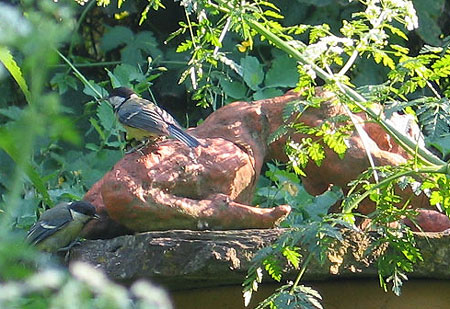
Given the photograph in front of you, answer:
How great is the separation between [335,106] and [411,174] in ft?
1.25

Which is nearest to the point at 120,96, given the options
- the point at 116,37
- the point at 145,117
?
the point at 145,117

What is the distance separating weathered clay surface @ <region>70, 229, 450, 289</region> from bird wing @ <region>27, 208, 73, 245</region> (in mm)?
351

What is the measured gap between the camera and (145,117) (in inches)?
115

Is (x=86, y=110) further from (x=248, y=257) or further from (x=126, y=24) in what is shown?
(x=248, y=257)

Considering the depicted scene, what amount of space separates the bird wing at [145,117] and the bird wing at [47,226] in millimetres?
379

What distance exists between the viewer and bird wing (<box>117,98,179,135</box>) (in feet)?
9.25

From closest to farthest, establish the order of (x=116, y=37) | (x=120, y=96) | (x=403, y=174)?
(x=403, y=174) < (x=120, y=96) < (x=116, y=37)

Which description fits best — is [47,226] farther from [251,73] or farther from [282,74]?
Answer: [282,74]

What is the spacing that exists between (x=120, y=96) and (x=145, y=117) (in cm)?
39

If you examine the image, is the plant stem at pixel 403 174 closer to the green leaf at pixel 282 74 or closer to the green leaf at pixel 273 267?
the green leaf at pixel 273 267

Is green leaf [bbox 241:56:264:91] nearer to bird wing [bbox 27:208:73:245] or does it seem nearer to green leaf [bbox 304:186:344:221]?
green leaf [bbox 304:186:344:221]

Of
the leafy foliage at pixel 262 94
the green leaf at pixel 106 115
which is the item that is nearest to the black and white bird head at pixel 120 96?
the leafy foliage at pixel 262 94

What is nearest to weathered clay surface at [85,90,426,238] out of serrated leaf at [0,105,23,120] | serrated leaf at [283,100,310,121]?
serrated leaf at [283,100,310,121]

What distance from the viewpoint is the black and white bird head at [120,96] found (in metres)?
3.22
